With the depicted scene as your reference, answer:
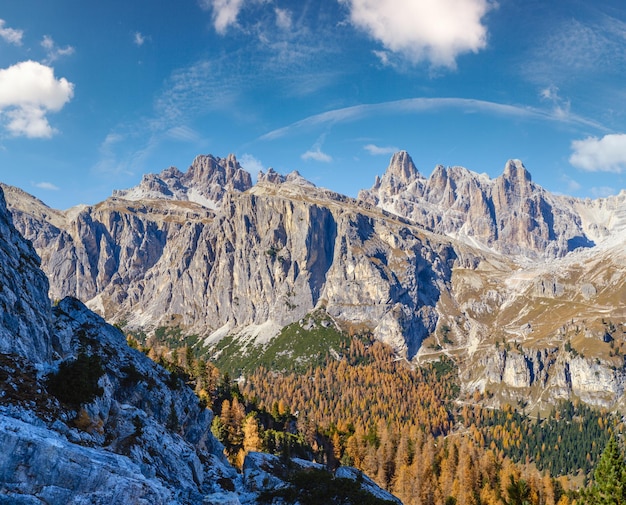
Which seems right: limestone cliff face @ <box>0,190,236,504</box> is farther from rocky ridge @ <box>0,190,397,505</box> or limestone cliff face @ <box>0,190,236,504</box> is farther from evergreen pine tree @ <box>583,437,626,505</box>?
evergreen pine tree @ <box>583,437,626,505</box>

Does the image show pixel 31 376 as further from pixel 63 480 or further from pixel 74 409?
pixel 63 480

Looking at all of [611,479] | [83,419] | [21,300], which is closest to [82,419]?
[83,419]

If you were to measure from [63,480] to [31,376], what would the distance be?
1221 centimetres

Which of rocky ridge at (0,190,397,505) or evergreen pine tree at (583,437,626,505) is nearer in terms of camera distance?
rocky ridge at (0,190,397,505)

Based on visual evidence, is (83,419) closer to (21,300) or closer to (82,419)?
(82,419)

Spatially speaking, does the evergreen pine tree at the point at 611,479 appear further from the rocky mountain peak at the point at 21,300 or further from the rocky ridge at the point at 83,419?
the rocky mountain peak at the point at 21,300

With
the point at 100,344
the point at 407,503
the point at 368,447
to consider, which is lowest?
the point at 407,503

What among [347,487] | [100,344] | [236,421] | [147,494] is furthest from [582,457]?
[147,494]

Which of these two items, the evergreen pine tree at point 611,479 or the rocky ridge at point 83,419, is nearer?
the rocky ridge at point 83,419

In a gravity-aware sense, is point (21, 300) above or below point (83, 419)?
above

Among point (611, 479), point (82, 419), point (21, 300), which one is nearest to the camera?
Result: point (82, 419)

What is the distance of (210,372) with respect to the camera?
125812 millimetres

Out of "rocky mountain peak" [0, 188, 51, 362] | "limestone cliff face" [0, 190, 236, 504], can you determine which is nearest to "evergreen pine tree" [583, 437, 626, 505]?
"limestone cliff face" [0, 190, 236, 504]

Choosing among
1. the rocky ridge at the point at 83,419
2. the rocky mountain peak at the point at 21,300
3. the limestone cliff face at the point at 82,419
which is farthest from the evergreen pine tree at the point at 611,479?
the rocky mountain peak at the point at 21,300
